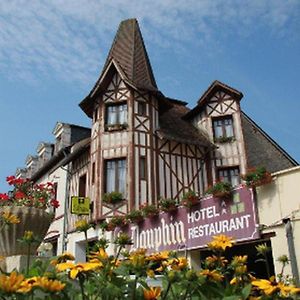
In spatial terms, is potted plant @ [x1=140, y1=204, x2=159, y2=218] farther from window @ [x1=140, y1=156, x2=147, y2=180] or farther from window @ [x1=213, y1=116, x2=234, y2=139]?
window @ [x1=213, y1=116, x2=234, y2=139]

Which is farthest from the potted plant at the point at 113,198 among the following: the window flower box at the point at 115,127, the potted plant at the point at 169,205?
the potted plant at the point at 169,205

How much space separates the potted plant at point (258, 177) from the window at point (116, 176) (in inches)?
255

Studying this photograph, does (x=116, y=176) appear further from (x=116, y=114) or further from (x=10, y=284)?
(x=10, y=284)

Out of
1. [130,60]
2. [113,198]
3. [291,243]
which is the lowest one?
[291,243]

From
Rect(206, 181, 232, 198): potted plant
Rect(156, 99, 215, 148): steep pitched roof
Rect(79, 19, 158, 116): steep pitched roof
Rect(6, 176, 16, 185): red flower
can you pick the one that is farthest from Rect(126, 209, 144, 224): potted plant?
Rect(6, 176, 16, 185): red flower

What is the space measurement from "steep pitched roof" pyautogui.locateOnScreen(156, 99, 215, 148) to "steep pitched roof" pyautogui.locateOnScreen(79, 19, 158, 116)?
1.54 meters

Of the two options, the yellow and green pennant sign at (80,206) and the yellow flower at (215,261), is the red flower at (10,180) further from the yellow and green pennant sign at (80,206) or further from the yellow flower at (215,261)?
the yellow and green pennant sign at (80,206)

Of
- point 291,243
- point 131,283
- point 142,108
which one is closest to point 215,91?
point 142,108

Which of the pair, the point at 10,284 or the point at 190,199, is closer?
the point at 10,284

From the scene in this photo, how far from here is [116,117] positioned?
15609 millimetres

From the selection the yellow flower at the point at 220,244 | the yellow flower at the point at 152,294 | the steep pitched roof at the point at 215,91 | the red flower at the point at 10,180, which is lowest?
the yellow flower at the point at 152,294

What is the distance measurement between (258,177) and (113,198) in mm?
6653

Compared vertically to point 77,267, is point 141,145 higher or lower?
higher

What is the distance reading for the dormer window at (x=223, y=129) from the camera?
54.2ft
